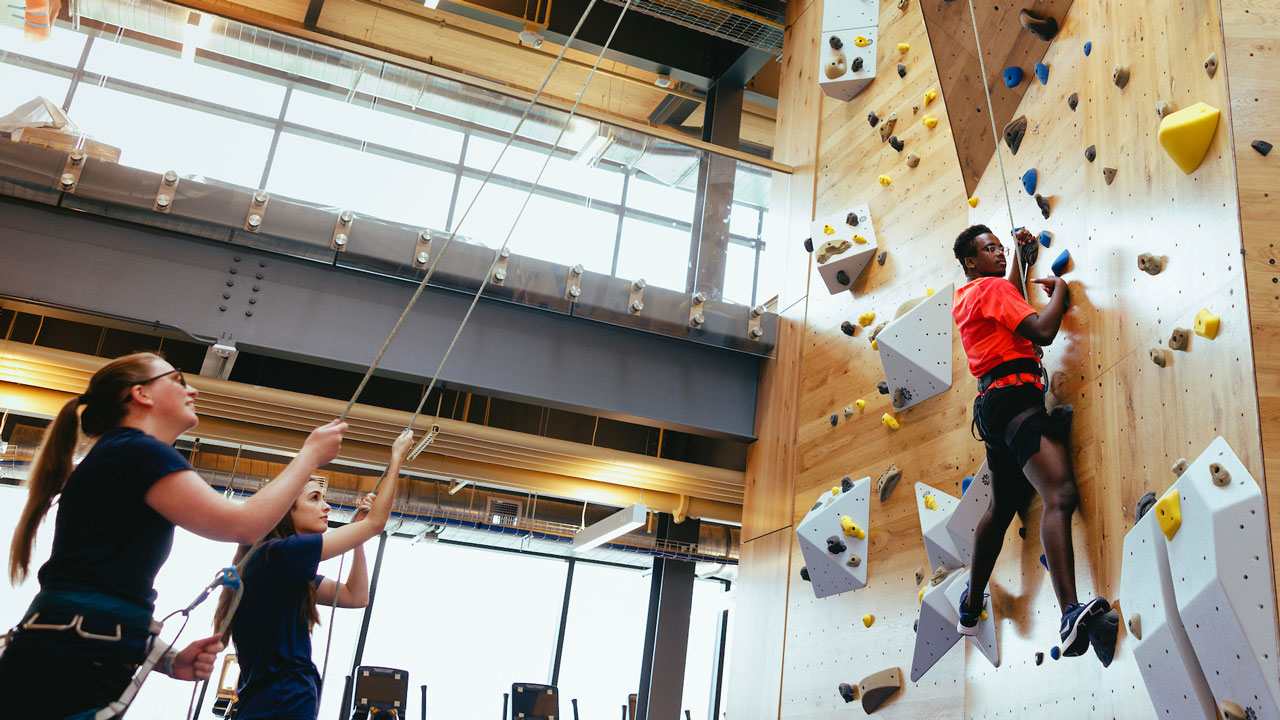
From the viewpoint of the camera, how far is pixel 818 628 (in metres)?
4.86

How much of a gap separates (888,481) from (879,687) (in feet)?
2.99

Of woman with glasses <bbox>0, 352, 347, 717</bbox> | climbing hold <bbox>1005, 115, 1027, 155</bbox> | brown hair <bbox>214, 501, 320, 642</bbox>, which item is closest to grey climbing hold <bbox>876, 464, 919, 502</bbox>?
climbing hold <bbox>1005, 115, 1027, 155</bbox>

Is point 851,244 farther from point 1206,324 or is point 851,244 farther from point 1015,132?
point 1206,324

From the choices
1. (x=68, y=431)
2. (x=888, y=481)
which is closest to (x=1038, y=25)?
(x=888, y=481)

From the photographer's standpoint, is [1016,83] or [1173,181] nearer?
[1173,181]

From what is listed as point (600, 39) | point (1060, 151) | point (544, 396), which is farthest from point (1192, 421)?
point (600, 39)

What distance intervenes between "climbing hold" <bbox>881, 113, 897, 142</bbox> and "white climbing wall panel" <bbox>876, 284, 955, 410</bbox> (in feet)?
4.35

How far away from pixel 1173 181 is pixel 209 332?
15.8 ft

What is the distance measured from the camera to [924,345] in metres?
4.29

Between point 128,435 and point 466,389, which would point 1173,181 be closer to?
point 128,435

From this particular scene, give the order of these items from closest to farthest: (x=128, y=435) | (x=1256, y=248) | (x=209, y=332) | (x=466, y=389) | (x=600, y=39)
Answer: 1. (x=128, y=435)
2. (x=1256, y=248)
3. (x=209, y=332)
4. (x=466, y=389)
5. (x=600, y=39)

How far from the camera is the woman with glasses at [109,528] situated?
1.48 m

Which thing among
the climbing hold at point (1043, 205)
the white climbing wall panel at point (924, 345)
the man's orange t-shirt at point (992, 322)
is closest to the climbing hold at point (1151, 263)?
the man's orange t-shirt at point (992, 322)

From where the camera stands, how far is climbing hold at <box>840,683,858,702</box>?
14.3 ft
